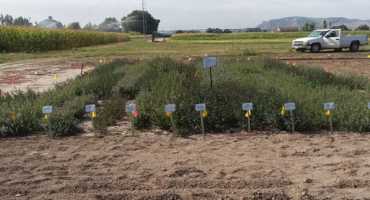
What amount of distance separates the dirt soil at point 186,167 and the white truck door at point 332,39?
2560cm

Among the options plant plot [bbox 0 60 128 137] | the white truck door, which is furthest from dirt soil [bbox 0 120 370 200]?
the white truck door

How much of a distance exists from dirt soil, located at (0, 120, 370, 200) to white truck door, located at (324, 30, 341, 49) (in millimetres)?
25599

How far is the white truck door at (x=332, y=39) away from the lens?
3125 cm

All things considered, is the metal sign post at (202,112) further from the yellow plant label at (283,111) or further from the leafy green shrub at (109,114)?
the leafy green shrub at (109,114)

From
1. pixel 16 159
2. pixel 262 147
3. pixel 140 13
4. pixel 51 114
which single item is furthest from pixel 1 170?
pixel 140 13

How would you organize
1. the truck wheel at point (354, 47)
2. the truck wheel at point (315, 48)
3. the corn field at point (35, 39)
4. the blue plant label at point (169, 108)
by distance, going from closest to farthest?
the blue plant label at point (169, 108), the truck wheel at point (315, 48), the truck wheel at point (354, 47), the corn field at point (35, 39)

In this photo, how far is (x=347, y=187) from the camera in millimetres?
4789

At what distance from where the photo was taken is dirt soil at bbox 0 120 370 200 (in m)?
4.70

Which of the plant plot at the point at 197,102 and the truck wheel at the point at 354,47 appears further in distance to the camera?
the truck wheel at the point at 354,47

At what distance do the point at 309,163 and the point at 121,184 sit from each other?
7.17 ft

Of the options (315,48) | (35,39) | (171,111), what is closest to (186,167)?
(171,111)

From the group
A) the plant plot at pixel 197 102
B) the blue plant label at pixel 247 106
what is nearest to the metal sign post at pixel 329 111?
the plant plot at pixel 197 102

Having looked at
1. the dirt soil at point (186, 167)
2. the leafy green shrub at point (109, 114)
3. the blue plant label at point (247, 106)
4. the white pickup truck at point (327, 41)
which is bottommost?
the dirt soil at point (186, 167)

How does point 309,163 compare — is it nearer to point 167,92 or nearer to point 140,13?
point 167,92
